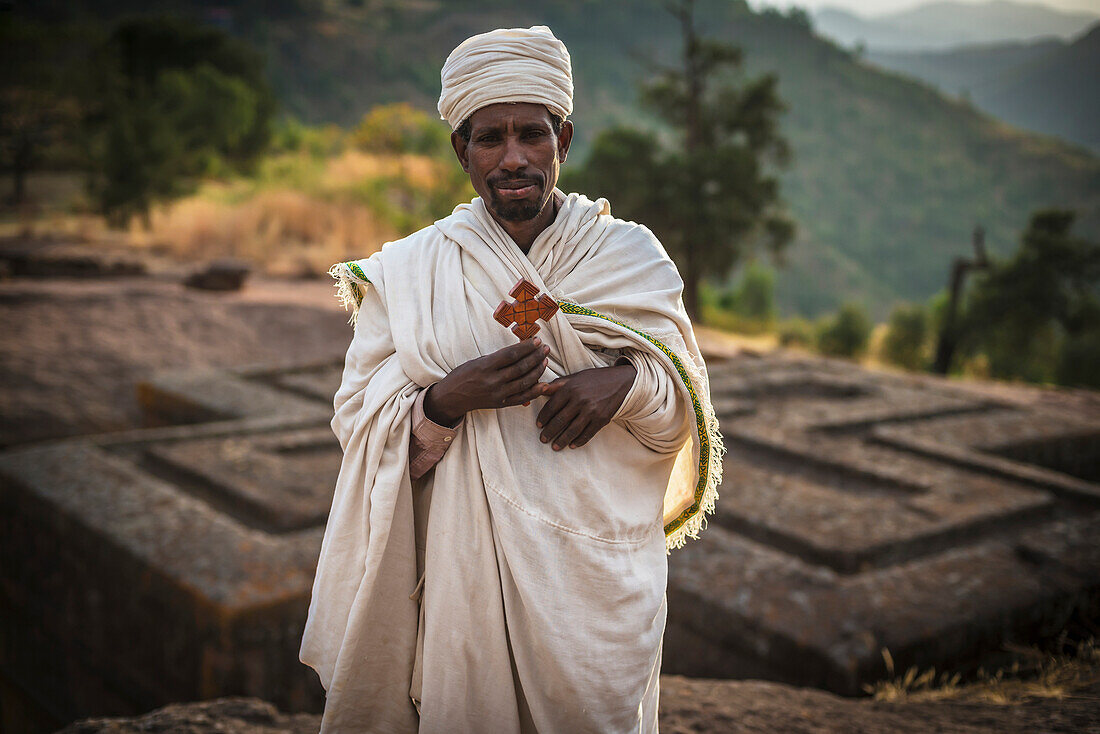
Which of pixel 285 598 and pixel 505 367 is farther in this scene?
pixel 285 598

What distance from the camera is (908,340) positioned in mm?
19328

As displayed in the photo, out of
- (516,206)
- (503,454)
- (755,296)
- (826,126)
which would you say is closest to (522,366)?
(503,454)

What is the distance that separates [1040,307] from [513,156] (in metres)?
17.0

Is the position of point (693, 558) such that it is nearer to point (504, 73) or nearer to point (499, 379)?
point (499, 379)

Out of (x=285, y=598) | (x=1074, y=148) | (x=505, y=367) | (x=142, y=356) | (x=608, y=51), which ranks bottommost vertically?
(x=285, y=598)

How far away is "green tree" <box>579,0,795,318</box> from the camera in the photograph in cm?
1588

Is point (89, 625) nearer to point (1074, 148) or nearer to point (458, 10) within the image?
point (1074, 148)

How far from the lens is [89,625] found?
3.77 metres

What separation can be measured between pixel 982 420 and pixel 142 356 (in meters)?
7.12

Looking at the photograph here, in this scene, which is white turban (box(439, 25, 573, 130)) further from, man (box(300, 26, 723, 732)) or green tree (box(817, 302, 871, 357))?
green tree (box(817, 302, 871, 357))

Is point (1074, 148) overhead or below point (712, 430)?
overhead

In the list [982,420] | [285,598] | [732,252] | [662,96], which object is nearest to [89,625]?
[285,598]

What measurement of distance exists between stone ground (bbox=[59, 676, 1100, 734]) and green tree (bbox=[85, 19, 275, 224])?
1499cm

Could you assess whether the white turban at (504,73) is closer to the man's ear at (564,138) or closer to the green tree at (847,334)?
the man's ear at (564,138)
